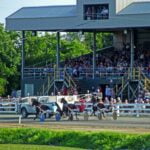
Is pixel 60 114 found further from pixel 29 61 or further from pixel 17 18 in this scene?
pixel 29 61

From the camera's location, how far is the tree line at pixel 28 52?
8294 centimetres

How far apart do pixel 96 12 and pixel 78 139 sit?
111ft

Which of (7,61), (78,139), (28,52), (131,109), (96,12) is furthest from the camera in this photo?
(28,52)

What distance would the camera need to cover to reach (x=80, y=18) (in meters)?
64.8

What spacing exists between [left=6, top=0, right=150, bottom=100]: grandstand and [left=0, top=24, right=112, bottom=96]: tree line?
975 cm

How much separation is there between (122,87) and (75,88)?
3.75 metres

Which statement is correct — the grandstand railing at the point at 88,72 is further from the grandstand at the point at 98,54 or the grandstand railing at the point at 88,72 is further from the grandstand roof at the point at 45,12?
the grandstand roof at the point at 45,12

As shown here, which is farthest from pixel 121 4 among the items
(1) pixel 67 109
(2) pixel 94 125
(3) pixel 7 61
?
(2) pixel 94 125

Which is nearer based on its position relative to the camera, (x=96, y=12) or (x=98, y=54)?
(x=96, y=12)

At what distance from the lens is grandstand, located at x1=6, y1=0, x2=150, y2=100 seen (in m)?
60.4

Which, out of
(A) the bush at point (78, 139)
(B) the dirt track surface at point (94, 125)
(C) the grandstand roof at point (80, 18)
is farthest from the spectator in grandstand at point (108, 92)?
(A) the bush at point (78, 139)

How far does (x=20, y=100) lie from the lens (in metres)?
53.2

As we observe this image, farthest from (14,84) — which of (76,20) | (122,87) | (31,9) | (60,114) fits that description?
(60,114)

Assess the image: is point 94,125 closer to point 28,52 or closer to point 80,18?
point 80,18
